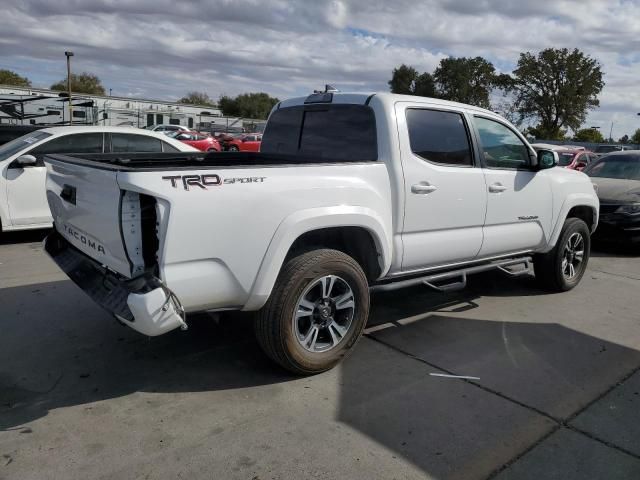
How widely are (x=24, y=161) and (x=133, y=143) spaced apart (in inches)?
63.5

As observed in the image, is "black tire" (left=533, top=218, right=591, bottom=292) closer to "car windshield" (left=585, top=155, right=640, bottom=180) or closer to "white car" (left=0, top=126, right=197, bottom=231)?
"car windshield" (left=585, top=155, right=640, bottom=180)

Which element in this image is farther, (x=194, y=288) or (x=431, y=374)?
(x=431, y=374)

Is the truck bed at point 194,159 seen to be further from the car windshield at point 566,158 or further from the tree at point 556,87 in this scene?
the tree at point 556,87

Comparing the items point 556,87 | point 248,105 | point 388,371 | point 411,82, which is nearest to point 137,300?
point 388,371

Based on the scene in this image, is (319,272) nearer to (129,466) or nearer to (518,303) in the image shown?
(129,466)

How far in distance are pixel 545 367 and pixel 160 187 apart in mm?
3090

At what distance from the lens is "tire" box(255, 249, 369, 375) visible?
3.57m

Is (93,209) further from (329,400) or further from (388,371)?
(388,371)

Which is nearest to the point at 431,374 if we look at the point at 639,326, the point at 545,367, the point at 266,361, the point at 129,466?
the point at 545,367

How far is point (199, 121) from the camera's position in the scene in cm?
6162

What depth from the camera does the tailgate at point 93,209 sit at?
10.3 ft

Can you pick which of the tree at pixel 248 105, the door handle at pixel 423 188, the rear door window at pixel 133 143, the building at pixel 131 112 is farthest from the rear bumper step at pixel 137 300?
the tree at pixel 248 105

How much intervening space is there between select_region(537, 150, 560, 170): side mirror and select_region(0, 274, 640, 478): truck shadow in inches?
60.6

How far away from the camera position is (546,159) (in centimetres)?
540
